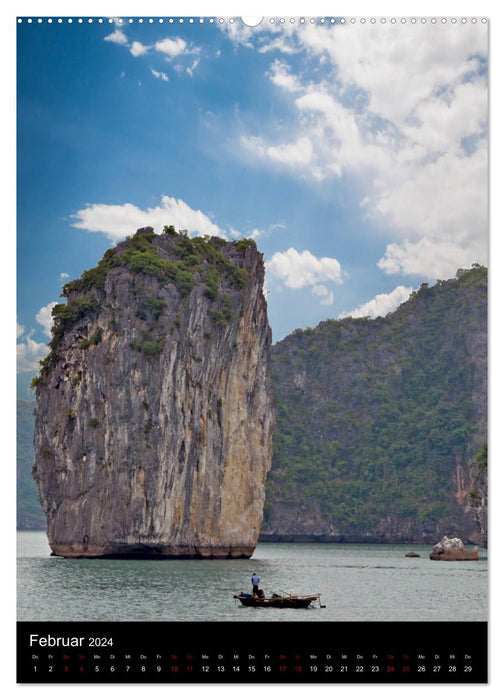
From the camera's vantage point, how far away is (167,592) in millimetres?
27922

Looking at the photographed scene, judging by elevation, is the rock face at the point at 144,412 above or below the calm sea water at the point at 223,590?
above

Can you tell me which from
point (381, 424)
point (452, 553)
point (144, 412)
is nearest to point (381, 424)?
point (381, 424)

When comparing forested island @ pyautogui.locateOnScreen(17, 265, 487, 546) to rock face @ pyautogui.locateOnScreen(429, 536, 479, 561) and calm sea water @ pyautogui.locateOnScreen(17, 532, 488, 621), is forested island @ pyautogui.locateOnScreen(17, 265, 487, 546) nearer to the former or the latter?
rock face @ pyautogui.locateOnScreen(429, 536, 479, 561)

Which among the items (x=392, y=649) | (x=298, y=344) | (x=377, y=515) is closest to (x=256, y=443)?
(x=392, y=649)

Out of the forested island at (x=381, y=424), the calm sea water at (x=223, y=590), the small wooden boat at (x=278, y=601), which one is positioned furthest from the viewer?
the forested island at (x=381, y=424)

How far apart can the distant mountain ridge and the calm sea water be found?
6758 cm

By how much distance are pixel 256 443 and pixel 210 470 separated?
174 inches

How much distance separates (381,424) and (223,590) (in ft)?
348

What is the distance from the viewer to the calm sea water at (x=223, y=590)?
20.6 meters

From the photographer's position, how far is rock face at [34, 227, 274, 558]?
157 feet

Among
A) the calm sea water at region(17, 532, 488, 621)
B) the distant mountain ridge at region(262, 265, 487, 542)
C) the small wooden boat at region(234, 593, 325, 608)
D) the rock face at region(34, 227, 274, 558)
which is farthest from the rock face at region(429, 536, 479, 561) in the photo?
the distant mountain ridge at region(262, 265, 487, 542)

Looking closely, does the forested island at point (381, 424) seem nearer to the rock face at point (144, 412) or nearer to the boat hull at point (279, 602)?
the rock face at point (144, 412)

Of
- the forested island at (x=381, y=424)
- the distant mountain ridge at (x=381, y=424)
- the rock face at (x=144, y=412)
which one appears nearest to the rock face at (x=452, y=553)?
the rock face at (x=144, y=412)

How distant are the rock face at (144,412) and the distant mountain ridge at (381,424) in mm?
60533
